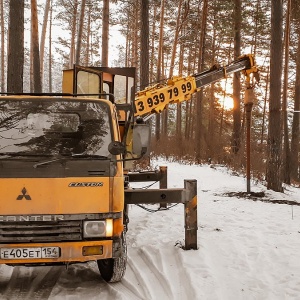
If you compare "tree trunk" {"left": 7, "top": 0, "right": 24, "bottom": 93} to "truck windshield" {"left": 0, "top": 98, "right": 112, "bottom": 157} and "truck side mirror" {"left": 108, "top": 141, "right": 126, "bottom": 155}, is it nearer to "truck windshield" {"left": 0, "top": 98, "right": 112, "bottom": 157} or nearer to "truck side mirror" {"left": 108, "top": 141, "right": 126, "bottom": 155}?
"truck windshield" {"left": 0, "top": 98, "right": 112, "bottom": 157}

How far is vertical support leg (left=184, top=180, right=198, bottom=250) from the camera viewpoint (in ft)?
20.1

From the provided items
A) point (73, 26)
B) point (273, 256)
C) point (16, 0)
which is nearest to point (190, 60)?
point (73, 26)

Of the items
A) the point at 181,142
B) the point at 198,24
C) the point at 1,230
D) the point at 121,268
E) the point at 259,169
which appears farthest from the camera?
the point at 198,24

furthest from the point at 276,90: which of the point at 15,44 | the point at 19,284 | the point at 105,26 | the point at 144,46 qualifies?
the point at 105,26

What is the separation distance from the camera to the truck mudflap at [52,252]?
4230 millimetres

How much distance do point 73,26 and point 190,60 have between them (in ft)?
37.7

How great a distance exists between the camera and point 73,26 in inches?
1398

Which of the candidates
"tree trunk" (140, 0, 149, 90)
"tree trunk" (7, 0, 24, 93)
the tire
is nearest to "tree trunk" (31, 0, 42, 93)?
"tree trunk" (140, 0, 149, 90)

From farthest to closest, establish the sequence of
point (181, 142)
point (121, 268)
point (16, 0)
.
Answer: point (181, 142), point (16, 0), point (121, 268)

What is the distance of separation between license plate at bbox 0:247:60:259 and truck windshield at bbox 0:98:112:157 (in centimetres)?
105

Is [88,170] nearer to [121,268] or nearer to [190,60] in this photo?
[121,268]

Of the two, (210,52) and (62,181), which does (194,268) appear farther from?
(210,52)

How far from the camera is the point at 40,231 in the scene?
14.0 feet

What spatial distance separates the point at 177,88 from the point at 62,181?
7203 mm
